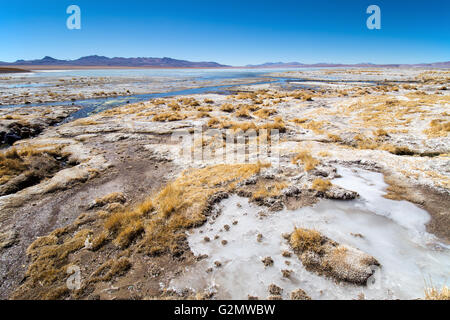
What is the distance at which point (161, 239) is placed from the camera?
5.78 metres

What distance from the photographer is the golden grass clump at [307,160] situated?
9.03m

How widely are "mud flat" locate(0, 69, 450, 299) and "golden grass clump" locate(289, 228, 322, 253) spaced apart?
28 mm

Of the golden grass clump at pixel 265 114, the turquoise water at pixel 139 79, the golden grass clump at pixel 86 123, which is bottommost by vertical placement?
the golden grass clump at pixel 86 123

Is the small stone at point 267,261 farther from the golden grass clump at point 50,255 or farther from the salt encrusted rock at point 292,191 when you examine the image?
the golden grass clump at point 50,255

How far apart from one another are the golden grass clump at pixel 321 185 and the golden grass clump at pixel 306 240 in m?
2.38

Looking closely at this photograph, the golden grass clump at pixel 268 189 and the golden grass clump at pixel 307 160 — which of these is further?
the golden grass clump at pixel 307 160

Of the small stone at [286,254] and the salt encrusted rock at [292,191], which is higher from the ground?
the salt encrusted rock at [292,191]

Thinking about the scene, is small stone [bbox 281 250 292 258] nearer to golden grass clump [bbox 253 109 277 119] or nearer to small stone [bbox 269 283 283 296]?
small stone [bbox 269 283 283 296]

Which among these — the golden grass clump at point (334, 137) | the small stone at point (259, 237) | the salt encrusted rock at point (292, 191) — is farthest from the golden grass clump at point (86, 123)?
the golden grass clump at point (334, 137)

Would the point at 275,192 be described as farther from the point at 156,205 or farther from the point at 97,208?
the point at 97,208

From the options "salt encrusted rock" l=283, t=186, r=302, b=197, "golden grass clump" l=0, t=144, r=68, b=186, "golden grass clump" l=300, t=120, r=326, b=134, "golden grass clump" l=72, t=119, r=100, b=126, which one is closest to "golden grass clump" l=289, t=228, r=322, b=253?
"salt encrusted rock" l=283, t=186, r=302, b=197

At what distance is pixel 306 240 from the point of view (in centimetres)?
523
